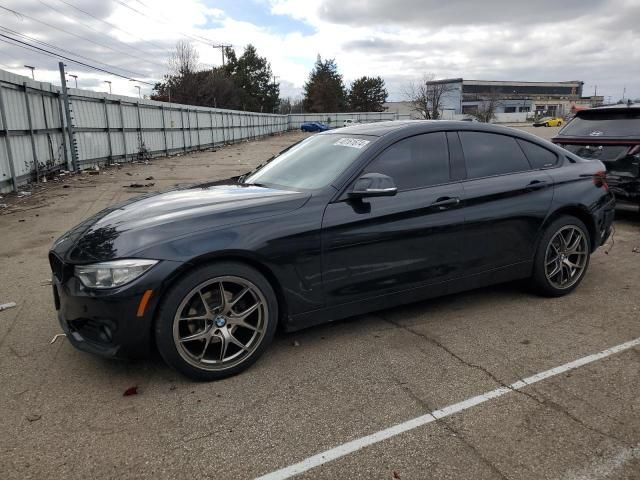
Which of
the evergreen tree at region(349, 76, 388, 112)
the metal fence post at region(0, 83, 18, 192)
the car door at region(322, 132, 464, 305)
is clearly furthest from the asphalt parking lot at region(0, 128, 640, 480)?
the evergreen tree at region(349, 76, 388, 112)

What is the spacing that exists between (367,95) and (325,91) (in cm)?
1168

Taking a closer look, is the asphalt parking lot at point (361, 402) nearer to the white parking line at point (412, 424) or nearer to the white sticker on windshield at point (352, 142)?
the white parking line at point (412, 424)

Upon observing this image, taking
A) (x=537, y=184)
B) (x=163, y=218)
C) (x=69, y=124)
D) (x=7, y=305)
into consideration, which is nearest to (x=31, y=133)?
(x=69, y=124)


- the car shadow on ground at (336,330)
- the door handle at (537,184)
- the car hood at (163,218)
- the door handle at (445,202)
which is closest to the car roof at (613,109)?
the door handle at (537,184)

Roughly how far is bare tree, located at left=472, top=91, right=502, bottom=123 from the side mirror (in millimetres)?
61478

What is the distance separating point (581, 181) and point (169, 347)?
3910 mm

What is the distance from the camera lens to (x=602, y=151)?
24.1ft

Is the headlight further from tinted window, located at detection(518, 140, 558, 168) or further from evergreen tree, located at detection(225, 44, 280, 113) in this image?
evergreen tree, located at detection(225, 44, 280, 113)

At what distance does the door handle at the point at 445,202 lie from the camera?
3864 mm

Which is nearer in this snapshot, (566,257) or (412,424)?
(412,424)

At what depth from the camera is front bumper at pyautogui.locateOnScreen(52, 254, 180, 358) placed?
289 cm

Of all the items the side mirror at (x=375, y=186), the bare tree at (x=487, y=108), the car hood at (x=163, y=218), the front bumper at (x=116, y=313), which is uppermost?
the bare tree at (x=487, y=108)

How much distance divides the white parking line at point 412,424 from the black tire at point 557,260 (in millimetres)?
1049

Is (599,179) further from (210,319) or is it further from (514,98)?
(514,98)
